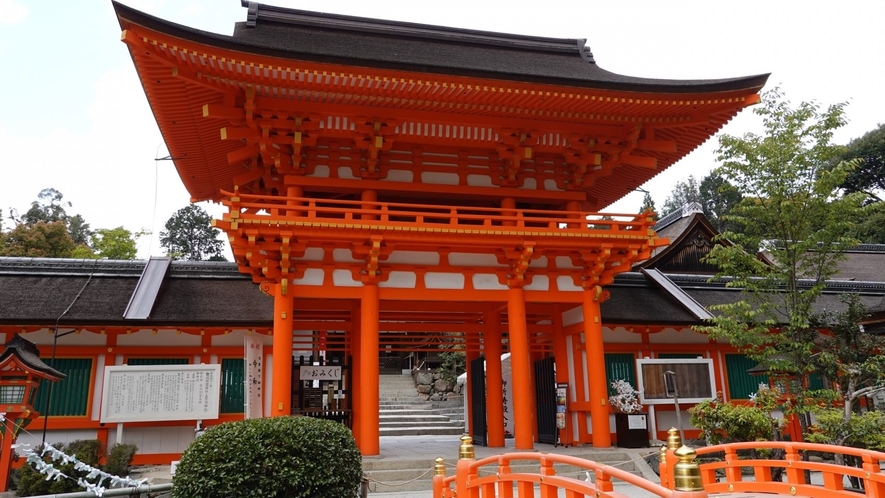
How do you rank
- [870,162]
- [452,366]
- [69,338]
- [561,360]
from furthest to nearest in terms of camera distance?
[870,162], [452,366], [561,360], [69,338]

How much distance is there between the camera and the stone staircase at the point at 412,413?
862 inches

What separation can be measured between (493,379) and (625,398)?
2.99m

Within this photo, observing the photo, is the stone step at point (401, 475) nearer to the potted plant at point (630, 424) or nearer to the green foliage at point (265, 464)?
the potted plant at point (630, 424)

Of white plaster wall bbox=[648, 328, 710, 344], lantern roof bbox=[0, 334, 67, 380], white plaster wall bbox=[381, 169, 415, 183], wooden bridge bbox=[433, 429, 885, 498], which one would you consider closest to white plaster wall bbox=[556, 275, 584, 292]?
white plaster wall bbox=[648, 328, 710, 344]

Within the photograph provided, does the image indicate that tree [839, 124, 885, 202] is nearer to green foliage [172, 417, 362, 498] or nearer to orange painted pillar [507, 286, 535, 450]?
orange painted pillar [507, 286, 535, 450]

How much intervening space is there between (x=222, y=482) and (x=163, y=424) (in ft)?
25.5

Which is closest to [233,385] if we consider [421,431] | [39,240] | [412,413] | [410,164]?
[410,164]

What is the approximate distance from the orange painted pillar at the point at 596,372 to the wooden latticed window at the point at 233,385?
24.7 feet

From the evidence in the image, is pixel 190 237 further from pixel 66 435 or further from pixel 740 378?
pixel 740 378

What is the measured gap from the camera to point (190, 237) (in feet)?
205

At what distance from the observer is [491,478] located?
6.91 meters

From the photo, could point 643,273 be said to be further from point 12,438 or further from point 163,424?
point 12,438

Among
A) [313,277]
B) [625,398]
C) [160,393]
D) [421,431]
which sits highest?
[313,277]

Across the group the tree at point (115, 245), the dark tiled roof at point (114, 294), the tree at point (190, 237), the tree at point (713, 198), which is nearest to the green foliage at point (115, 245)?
the tree at point (115, 245)
